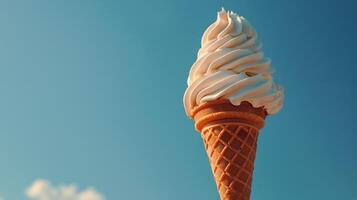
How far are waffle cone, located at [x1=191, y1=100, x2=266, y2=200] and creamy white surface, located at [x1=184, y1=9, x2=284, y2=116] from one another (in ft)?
0.46

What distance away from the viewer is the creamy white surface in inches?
272

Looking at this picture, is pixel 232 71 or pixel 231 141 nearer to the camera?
pixel 231 141

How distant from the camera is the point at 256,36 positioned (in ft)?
26.0

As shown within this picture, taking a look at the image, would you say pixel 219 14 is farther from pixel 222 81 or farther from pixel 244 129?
pixel 244 129

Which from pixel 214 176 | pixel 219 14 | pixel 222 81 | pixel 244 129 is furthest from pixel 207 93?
pixel 219 14

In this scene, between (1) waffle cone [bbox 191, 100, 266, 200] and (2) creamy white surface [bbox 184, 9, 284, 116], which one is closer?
(1) waffle cone [bbox 191, 100, 266, 200]

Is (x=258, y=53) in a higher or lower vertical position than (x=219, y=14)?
lower

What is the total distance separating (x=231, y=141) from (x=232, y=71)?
116cm

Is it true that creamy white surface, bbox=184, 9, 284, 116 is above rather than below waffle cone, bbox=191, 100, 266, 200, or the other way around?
above

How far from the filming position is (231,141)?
6.66 meters

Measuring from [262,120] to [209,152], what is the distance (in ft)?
3.28

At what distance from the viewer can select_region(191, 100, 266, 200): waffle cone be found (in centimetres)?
655

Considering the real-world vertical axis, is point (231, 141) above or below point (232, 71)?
below

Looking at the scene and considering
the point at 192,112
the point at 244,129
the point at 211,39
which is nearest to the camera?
the point at 244,129
